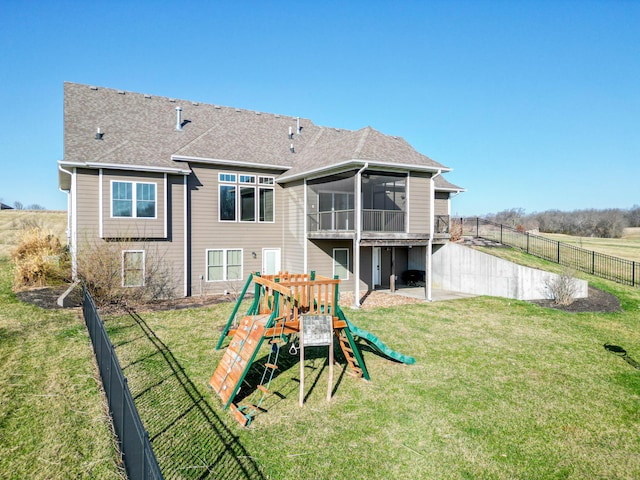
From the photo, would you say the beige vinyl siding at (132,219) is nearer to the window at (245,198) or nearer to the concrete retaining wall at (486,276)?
the window at (245,198)

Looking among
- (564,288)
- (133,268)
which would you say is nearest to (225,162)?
(133,268)

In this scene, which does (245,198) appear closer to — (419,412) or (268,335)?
(268,335)

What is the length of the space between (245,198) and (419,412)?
12348 mm

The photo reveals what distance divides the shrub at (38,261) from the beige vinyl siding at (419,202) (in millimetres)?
13333

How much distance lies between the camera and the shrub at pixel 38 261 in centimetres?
1530

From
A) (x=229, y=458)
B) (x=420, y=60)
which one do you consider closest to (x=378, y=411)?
(x=229, y=458)

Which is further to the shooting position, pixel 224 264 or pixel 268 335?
pixel 224 264

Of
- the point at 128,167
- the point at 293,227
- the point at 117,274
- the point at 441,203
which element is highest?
the point at 128,167

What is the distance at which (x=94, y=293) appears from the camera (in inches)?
487

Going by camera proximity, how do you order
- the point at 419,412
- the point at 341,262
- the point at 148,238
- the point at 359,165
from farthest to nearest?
the point at 341,262 < the point at 148,238 < the point at 359,165 < the point at 419,412

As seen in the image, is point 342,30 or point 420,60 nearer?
point 342,30

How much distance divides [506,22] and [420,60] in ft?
17.6

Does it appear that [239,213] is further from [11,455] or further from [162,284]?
[11,455]

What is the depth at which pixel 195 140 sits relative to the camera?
15.9m
